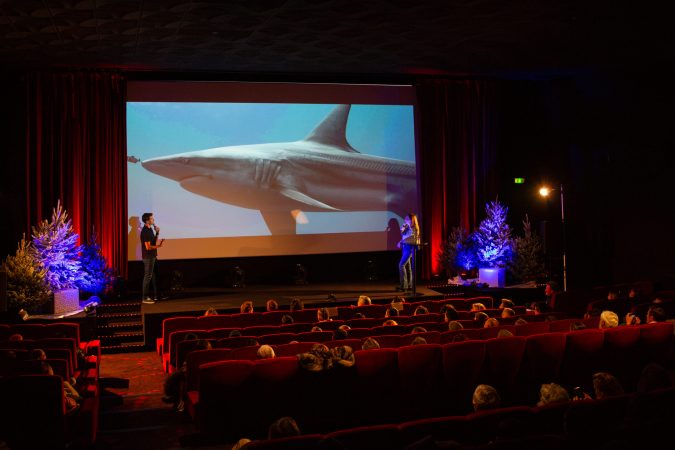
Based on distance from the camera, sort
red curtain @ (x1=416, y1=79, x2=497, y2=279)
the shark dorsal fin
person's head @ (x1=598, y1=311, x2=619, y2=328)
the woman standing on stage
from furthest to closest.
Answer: red curtain @ (x1=416, y1=79, x2=497, y2=279), the shark dorsal fin, the woman standing on stage, person's head @ (x1=598, y1=311, x2=619, y2=328)

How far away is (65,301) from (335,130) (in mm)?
6057

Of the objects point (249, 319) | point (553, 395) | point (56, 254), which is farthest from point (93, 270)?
point (553, 395)

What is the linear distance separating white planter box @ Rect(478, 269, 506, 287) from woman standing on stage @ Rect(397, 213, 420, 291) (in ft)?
4.84

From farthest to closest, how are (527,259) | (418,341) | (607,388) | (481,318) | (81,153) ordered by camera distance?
1. (527,259)
2. (81,153)
3. (481,318)
4. (418,341)
5. (607,388)

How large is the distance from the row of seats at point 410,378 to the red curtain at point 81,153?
7.52 meters

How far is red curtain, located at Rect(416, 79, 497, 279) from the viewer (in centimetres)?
1365

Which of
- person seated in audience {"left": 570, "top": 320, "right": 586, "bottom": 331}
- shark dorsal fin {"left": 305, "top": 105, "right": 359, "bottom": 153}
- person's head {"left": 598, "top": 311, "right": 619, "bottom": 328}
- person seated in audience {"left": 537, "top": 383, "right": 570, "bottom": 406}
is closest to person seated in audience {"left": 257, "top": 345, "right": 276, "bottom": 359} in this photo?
person seated in audience {"left": 537, "top": 383, "right": 570, "bottom": 406}

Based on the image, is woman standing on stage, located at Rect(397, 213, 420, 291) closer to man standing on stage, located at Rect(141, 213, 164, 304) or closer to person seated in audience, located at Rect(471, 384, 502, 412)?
man standing on stage, located at Rect(141, 213, 164, 304)

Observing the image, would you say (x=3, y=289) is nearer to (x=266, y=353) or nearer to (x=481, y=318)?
(x=266, y=353)

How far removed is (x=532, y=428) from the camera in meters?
3.57

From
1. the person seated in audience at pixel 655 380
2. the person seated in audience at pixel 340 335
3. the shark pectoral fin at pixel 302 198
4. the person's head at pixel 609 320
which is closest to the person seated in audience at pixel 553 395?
the person seated in audience at pixel 655 380

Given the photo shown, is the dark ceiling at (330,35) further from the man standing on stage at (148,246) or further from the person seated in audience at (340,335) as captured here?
the person seated in audience at (340,335)

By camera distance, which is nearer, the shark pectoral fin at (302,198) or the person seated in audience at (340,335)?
the person seated in audience at (340,335)

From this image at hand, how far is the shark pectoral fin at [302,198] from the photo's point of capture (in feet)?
42.4
